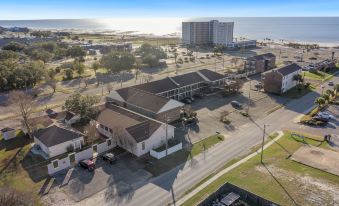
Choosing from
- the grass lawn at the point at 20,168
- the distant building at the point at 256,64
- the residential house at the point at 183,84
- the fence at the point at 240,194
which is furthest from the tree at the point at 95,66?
the fence at the point at 240,194

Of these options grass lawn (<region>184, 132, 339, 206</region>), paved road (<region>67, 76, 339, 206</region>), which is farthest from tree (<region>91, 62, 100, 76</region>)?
grass lawn (<region>184, 132, 339, 206</region>)

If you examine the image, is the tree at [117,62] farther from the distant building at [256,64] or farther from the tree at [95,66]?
the distant building at [256,64]

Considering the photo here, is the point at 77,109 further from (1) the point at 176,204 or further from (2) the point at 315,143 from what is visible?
(2) the point at 315,143

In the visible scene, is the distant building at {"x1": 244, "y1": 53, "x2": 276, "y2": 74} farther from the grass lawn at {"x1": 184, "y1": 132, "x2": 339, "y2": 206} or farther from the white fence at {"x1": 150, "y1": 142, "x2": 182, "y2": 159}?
the white fence at {"x1": 150, "y1": 142, "x2": 182, "y2": 159}

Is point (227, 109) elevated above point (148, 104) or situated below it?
below

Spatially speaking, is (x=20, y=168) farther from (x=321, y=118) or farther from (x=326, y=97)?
(x=326, y=97)

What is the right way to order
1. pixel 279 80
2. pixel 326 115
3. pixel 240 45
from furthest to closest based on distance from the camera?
pixel 240 45 → pixel 279 80 → pixel 326 115

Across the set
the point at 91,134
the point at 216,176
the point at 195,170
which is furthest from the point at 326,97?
the point at 91,134
